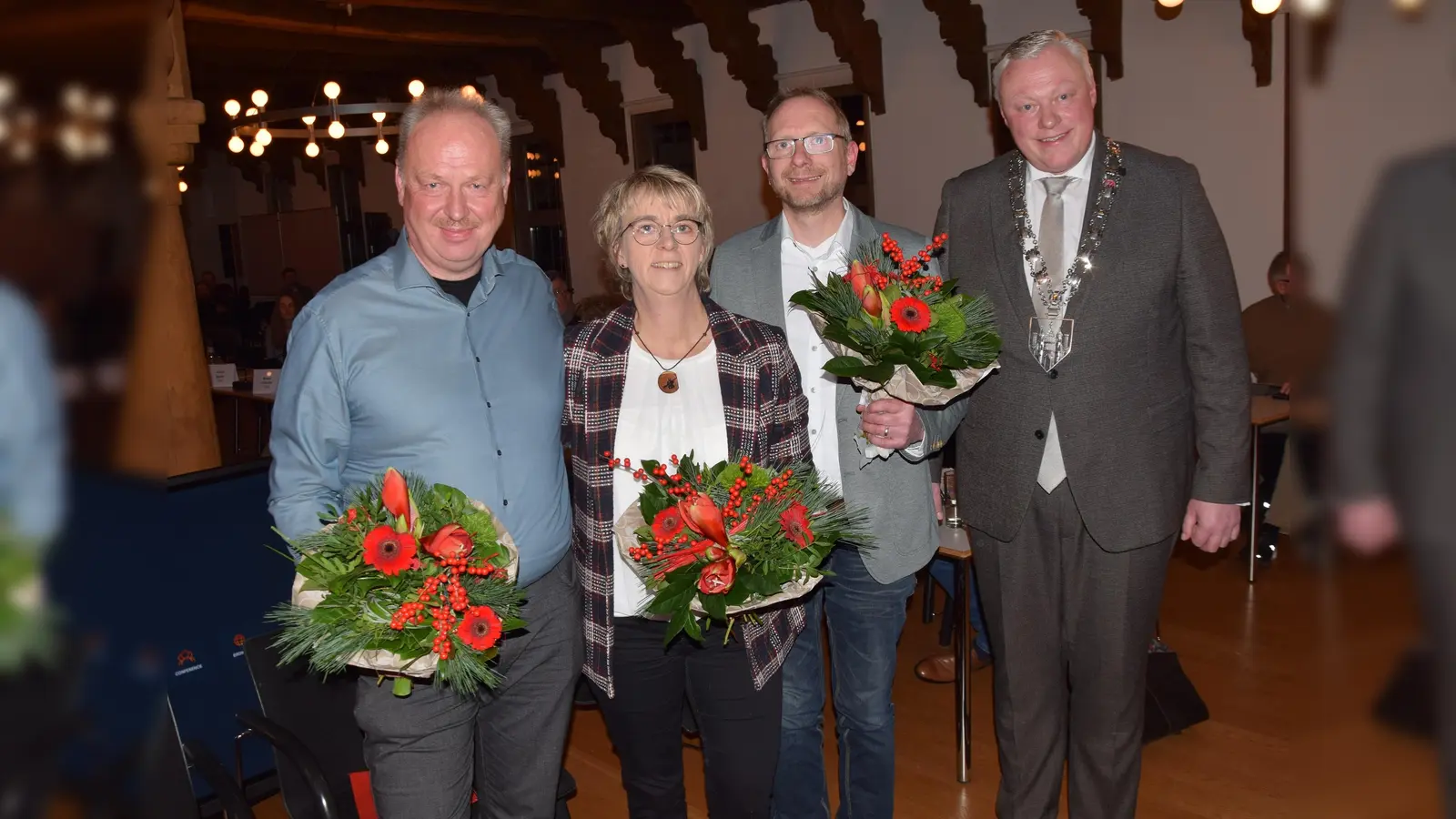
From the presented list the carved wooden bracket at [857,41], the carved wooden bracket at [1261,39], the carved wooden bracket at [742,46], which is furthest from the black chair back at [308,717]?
the carved wooden bracket at [742,46]

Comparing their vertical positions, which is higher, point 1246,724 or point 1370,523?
point 1370,523

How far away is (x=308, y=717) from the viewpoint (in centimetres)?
262

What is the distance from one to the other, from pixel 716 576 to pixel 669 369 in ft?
2.02

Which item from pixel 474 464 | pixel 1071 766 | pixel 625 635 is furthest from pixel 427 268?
pixel 1071 766

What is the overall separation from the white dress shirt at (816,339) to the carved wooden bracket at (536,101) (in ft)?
34.4

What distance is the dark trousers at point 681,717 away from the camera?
2289mm

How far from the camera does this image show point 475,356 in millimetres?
2135

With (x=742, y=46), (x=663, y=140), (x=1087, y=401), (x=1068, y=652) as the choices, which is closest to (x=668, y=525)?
(x=1087, y=401)

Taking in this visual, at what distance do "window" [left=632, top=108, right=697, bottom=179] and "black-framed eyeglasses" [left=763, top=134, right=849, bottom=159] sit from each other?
8851mm

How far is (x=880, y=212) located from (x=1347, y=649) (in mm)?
9383

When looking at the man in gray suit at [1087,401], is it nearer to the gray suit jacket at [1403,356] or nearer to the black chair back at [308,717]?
the black chair back at [308,717]

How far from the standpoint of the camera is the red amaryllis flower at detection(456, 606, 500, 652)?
5.59 ft

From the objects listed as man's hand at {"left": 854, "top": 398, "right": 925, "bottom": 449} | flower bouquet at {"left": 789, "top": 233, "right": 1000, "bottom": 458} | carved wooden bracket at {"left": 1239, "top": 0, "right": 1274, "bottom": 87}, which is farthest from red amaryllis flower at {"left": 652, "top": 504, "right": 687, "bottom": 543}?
carved wooden bracket at {"left": 1239, "top": 0, "right": 1274, "bottom": 87}

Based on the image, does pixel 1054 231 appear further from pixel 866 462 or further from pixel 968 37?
pixel 968 37
